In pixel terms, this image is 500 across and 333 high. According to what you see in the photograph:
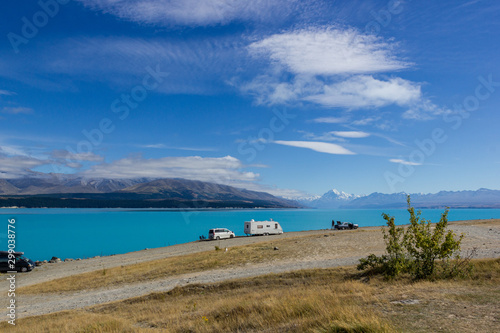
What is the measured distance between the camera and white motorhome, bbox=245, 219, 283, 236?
60944 millimetres

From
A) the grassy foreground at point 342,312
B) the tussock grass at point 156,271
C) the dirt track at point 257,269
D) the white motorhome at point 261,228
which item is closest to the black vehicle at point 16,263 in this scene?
the dirt track at point 257,269

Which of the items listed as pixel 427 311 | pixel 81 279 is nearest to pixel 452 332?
pixel 427 311

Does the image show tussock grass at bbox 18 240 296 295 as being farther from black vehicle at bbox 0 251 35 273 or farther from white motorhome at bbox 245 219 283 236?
white motorhome at bbox 245 219 283 236

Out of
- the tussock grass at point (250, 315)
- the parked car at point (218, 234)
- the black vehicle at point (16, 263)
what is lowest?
the black vehicle at point (16, 263)

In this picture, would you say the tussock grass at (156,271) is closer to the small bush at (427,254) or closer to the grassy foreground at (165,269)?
the grassy foreground at (165,269)

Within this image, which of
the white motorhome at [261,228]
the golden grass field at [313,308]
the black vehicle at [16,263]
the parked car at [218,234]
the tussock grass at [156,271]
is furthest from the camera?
the white motorhome at [261,228]

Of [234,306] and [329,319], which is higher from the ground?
[329,319]

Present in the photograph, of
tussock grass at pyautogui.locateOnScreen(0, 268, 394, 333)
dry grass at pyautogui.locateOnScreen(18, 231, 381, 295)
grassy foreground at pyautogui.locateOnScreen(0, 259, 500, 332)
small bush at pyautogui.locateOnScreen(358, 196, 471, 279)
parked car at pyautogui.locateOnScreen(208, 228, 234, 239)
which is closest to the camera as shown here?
grassy foreground at pyautogui.locateOnScreen(0, 259, 500, 332)

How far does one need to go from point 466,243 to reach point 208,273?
23735mm

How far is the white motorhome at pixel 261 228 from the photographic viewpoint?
60944mm

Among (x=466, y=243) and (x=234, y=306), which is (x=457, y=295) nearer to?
(x=234, y=306)

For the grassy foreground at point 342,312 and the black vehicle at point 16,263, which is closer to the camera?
the grassy foreground at point 342,312

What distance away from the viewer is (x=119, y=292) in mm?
22469

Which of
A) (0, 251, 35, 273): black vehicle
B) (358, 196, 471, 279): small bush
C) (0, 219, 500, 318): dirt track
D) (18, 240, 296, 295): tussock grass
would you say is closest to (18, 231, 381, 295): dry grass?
(18, 240, 296, 295): tussock grass
